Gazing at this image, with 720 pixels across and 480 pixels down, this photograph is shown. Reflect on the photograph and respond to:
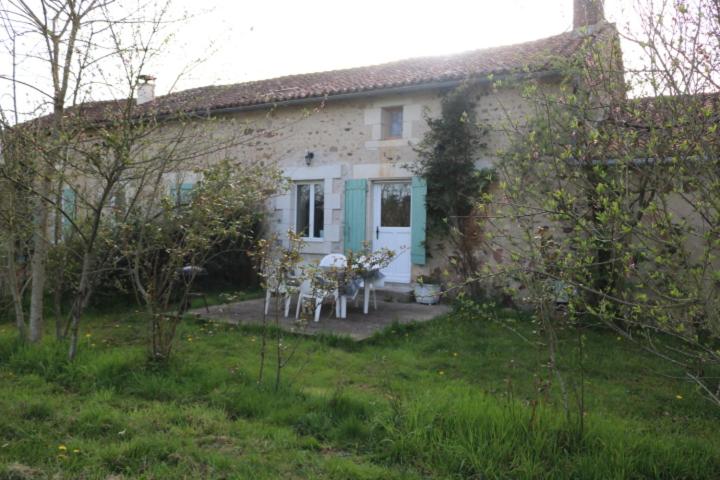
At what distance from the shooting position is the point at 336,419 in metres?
3.56

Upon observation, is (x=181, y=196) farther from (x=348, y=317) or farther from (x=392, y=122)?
(x=392, y=122)

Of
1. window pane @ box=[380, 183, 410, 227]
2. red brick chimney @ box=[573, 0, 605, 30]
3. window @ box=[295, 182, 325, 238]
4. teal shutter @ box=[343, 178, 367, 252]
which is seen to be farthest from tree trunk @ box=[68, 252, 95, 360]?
window @ box=[295, 182, 325, 238]

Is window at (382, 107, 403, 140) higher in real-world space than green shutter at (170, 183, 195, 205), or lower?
higher

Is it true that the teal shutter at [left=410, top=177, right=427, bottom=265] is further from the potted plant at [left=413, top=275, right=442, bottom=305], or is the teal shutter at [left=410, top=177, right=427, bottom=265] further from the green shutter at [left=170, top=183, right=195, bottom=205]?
the green shutter at [left=170, top=183, right=195, bottom=205]

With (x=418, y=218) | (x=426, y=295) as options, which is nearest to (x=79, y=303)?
(x=426, y=295)

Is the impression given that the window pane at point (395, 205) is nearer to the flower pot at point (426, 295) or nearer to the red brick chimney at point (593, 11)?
the flower pot at point (426, 295)

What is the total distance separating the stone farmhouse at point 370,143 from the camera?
9406 millimetres

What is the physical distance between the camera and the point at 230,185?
4.77 meters

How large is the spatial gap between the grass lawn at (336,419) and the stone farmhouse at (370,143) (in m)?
4.44

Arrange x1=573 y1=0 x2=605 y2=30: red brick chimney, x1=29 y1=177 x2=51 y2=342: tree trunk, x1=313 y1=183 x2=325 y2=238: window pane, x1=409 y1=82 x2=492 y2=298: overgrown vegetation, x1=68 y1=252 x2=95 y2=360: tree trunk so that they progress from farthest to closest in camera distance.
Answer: x1=313 y1=183 x2=325 y2=238: window pane → x1=409 y1=82 x2=492 y2=298: overgrown vegetation → x1=29 y1=177 x2=51 y2=342: tree trunk → x1=68 y1=252 x2=95 y2=360: tree trunk → x1=573 y1=0 x2=605 y2=30: red brick chimney

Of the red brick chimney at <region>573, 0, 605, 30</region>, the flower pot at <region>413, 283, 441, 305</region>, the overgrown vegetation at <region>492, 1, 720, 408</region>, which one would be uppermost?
the red brick chimney at <region>573, 0, 605, 30</region>

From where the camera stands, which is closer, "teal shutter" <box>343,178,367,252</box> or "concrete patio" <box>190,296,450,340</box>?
"concrete patio" <box>190,296,450,340</box>

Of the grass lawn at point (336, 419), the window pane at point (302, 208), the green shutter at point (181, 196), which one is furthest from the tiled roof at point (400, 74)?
the grass lawn at point (336, 419)

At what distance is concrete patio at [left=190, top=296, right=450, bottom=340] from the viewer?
6.37 metres
